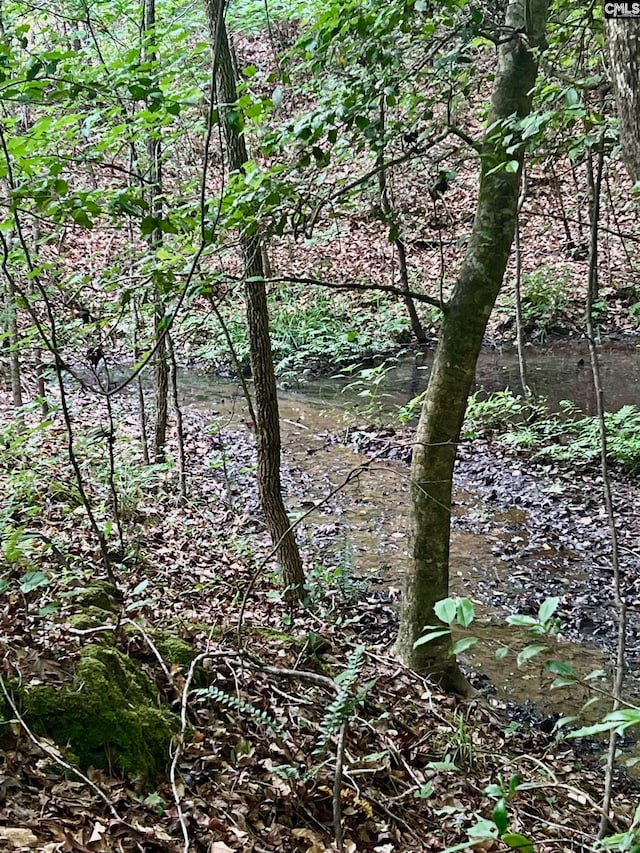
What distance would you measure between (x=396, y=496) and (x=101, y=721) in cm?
657

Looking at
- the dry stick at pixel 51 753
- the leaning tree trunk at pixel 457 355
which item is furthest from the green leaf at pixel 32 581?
the leaning tree trunk at pixel 457 355

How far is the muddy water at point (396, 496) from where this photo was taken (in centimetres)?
584

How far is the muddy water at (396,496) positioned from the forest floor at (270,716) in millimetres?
246

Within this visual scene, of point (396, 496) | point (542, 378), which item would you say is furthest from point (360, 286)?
point (542, 378)

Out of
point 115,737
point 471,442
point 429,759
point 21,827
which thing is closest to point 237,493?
point 471,442

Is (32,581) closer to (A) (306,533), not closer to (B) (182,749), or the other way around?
(B) (182,749)

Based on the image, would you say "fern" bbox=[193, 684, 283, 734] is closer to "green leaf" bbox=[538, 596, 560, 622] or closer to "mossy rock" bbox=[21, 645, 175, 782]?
"mossy rock" bbox=[21, 645, 175, 782]

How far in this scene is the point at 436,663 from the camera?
17.3 feet

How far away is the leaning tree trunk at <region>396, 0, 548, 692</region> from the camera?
4.46 metres

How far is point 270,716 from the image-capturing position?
12.5 ft

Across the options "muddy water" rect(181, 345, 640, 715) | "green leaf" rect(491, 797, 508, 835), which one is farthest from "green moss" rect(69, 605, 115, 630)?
"green leaf" rect(491, 797, 508, 835)

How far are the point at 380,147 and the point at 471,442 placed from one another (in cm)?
730

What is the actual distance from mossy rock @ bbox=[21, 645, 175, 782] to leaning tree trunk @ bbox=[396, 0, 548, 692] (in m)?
2.02

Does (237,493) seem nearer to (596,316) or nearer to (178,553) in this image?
(178,553)
